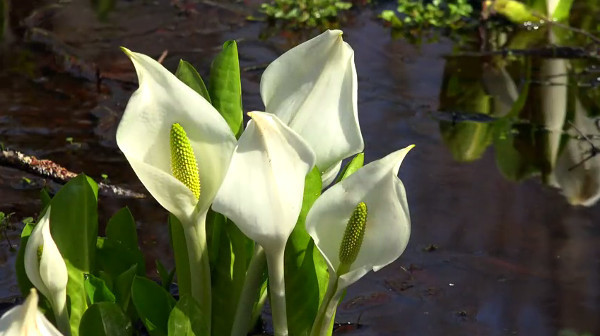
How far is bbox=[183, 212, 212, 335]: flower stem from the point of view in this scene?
1459 millimetres

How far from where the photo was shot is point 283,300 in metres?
1.49

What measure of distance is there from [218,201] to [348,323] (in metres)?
0.74

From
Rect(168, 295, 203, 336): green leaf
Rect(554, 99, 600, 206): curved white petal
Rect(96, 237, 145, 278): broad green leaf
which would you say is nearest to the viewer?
Rect(168, 295, 203, 336): green leaf

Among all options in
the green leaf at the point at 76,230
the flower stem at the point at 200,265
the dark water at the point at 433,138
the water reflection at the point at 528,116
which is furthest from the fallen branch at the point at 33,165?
the water reflection at the point at 528,116

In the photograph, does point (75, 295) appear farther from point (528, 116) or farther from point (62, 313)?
point (528, 116)

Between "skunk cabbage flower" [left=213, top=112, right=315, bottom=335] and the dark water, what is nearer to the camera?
"skunk cabbage flower" [left=213, top=112, right=315, bottom=335]

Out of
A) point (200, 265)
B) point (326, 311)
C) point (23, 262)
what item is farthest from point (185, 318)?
point (23, 262)

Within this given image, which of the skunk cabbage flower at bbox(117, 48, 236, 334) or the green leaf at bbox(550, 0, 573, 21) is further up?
the skunk cabbage flower at bbox(117, 48, 236, 334)

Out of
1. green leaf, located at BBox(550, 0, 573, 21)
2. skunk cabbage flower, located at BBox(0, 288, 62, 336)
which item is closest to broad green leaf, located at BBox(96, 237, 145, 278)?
skunk cabbage flower, located at BBox(0, 288, 62, 336)

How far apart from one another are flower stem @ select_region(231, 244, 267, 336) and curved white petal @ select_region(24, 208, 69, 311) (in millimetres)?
290

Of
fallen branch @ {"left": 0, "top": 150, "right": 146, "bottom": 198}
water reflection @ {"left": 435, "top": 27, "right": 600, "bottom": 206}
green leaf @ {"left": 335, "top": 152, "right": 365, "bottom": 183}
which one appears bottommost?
water reflection @ {"left": 435, "top": 27, "right": 600, "bottom": 206}

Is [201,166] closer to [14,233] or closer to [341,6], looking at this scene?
[14,233]

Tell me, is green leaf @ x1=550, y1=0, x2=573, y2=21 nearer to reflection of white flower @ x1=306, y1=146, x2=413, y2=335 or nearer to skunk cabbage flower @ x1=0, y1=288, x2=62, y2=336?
reflection of white flower @ x1=306, y1=146, x2=413, y2=335

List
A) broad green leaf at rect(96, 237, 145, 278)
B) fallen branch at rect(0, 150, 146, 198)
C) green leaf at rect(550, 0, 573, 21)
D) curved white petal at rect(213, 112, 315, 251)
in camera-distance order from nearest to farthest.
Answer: curved white petal at rect(213, 112, 315, 251) → broad green leaf at rect(96, 237, 145, 278) → fallen branch at rect(0, 150, 146, 198) → green leaf at rect(550, 0, 573, 21)
